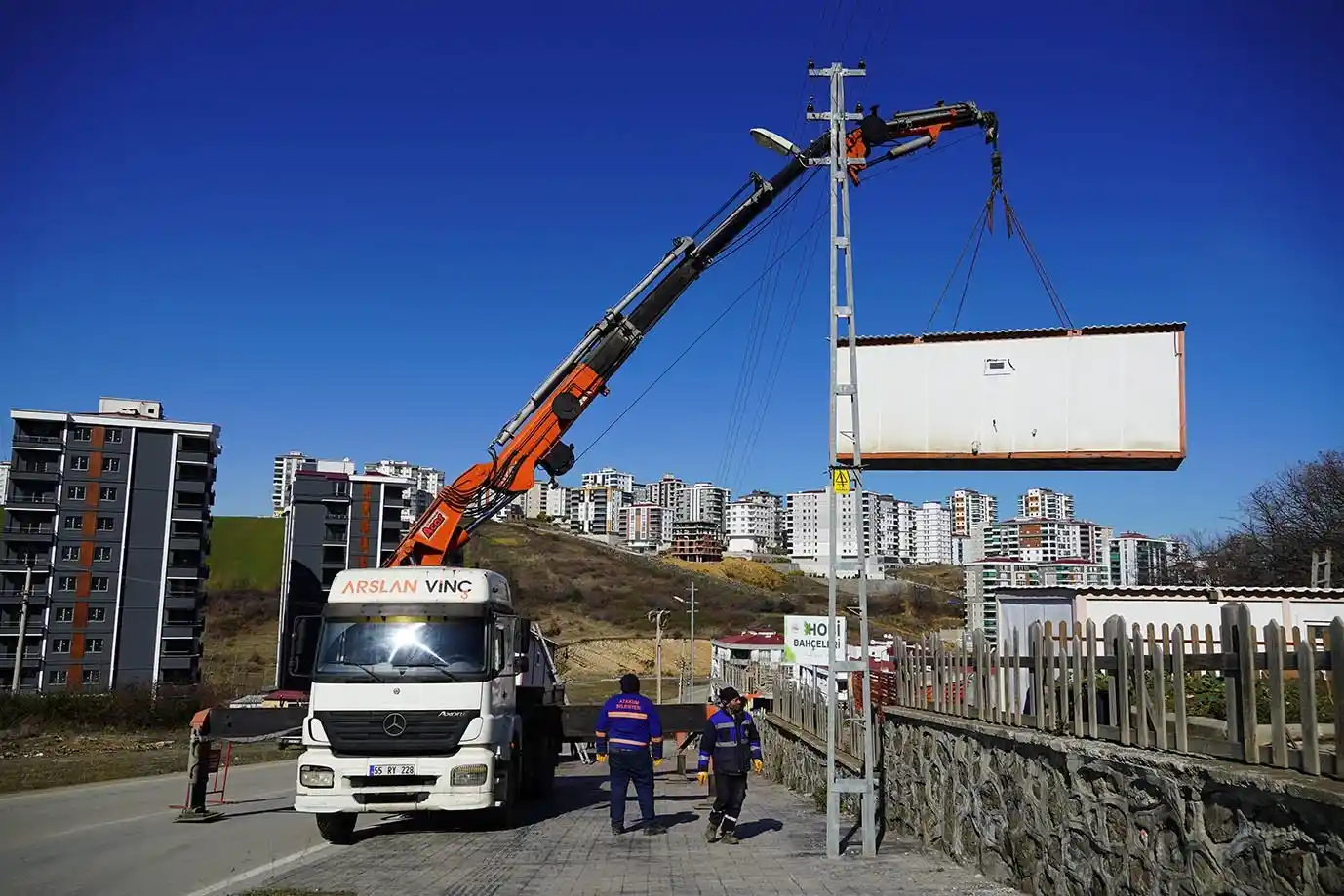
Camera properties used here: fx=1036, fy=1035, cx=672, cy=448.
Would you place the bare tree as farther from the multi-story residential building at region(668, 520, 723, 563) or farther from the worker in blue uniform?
the multi-story residential building at region(668, 520, 723, 563)

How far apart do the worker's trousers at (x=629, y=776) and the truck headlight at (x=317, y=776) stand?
10.0 ft

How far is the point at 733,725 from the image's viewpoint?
11.2 metres

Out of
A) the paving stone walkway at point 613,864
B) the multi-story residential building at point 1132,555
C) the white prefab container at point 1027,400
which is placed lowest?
the paving stone walkway at point 613,864

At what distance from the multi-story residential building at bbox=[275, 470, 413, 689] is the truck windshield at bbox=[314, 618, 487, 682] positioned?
51918 millimetres

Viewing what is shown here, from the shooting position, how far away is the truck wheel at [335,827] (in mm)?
11695

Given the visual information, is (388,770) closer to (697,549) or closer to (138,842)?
(138,842)

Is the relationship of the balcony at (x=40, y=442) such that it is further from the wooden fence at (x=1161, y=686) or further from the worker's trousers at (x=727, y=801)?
the wooden fence at (x=1161, y=686)

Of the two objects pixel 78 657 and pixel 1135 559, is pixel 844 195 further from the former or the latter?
pixel 1135 559

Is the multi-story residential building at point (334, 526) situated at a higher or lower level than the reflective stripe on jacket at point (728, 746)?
higher

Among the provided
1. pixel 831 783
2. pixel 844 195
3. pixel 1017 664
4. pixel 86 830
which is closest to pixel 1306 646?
pixel 1017 664

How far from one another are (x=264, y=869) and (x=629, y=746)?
3890 millimetres

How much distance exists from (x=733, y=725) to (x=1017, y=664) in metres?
3.56

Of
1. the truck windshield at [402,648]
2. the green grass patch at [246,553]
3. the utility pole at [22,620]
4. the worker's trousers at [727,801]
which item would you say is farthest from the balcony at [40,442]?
the worker's trousers at [727,801]

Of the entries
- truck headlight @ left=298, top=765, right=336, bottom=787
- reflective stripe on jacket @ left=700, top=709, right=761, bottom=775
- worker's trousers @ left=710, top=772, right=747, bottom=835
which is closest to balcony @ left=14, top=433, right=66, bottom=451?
truck headlight @ left=298, top=765, right=336, bottom=787
